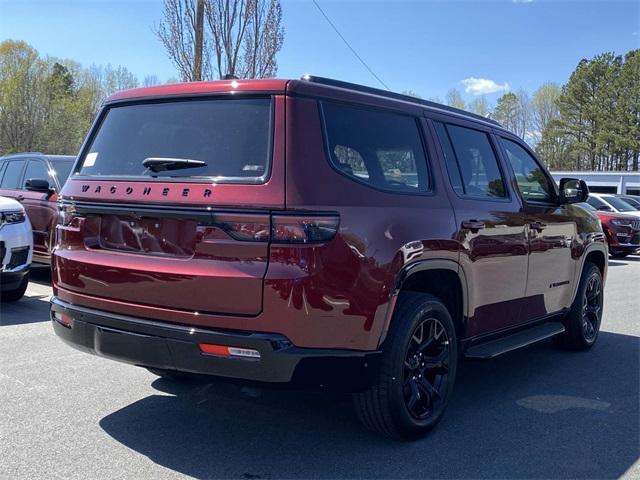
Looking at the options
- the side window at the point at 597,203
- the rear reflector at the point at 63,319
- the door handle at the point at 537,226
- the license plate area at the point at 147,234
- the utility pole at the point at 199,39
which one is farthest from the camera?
the side window at the point at 597,203

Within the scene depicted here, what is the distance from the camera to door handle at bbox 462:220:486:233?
4.15 m

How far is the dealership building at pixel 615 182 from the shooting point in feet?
148

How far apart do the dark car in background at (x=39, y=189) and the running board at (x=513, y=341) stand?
242 inches

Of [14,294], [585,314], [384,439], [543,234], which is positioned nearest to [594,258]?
[585,314]

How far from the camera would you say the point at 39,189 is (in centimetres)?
833

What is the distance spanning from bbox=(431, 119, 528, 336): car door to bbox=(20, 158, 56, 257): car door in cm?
611

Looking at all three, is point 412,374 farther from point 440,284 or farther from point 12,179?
point 12,179

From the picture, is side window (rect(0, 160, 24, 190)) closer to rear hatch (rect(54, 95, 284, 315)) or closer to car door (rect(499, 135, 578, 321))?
rear hatch (rect(54, 95, 284, 315))

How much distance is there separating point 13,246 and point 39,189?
60.3 inches

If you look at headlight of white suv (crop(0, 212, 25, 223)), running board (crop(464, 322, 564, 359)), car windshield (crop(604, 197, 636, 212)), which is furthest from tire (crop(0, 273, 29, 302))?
car windshield (crop(604, 197, 636, 212))

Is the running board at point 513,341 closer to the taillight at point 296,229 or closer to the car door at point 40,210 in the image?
the taillight at point 296,229

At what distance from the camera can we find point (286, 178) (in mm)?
3121

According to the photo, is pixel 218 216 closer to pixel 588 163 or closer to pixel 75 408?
pixel 75 408

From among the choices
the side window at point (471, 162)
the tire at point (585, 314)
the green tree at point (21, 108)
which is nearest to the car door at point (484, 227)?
the side window at point (471, 162)
